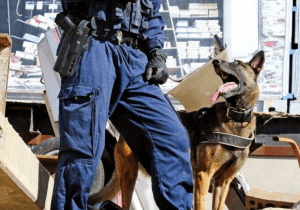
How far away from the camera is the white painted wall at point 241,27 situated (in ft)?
→ 31.8

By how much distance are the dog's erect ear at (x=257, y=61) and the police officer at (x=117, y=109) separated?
8.44 ft

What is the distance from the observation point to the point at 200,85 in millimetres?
6805

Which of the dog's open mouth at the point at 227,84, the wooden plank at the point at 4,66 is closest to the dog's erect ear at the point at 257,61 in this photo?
the dog's open mouth at the point at 227,84

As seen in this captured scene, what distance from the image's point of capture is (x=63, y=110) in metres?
3.42

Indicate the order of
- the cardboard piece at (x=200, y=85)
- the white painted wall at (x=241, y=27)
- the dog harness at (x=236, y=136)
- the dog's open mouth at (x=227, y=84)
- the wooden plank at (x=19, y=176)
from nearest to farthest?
the wooden plank at (x=19, y=176), the dog's open mouth at (x=227, y=84), the dog harness at (x=236, y=136), the cardboard piece at (x=200, y=85), the white painted wall at (x=241, y=27)

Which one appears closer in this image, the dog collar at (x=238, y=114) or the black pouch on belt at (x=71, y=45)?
the black pouch on belt at (x=71, y=45)

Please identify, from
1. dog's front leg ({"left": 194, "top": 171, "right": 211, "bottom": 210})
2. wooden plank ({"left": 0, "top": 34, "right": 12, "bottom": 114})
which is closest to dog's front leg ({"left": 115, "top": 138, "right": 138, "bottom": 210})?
dog's front leg ({"left": 194, "top": 171, "right": 211, "bottom": 210})

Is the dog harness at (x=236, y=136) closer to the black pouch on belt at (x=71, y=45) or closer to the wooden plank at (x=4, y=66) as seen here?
the black pouch on belt at (x=71, y=45)

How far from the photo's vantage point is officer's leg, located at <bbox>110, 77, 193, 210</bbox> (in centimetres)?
351

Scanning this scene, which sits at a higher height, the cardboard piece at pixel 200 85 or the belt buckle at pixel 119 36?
the belt buckle at pixel 119 36

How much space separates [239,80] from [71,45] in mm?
2837

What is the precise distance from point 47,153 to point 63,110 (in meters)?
3.53

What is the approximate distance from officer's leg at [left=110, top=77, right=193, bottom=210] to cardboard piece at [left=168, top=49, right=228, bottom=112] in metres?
3.13

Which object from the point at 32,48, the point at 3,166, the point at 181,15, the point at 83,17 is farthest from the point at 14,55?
the point at 3,166
